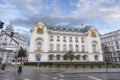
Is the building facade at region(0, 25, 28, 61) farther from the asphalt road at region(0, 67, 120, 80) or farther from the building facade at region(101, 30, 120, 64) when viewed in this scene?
the building facade at region(101, 30, 120, 64)

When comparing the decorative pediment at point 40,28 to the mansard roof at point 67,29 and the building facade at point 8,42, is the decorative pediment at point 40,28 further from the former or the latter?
the building facade at point 8,42

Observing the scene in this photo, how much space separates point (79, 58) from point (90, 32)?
626 inches

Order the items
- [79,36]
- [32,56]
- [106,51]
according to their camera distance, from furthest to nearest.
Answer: [106,51] → [79,36] → [32,56]

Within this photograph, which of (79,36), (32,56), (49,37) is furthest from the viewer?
(79,36)

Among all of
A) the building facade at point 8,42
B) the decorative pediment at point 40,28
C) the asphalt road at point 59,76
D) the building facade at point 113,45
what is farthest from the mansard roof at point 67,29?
the asphalt road at point 59,76

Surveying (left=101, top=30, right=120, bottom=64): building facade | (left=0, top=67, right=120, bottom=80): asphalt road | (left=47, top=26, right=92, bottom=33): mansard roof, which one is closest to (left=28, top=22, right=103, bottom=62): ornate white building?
(left=47, top=26, right=92, bottom=33): mansard roof

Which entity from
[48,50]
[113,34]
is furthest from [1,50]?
[113,34]

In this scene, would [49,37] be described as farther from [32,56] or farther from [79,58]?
[79,58]

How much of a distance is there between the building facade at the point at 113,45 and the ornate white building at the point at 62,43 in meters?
18.9

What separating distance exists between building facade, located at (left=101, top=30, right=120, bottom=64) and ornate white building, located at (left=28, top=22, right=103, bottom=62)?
18892mm

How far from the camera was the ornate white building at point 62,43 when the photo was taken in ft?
216

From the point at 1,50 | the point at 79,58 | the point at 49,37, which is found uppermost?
the point at 49,37

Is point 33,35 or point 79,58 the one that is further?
point 79,58

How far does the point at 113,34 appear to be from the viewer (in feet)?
294
